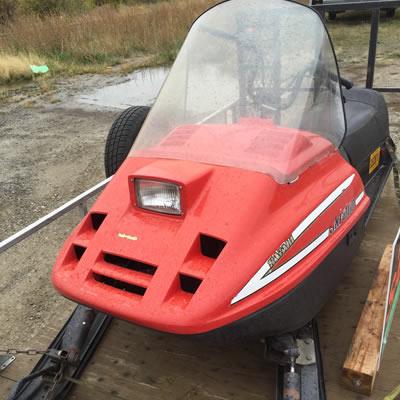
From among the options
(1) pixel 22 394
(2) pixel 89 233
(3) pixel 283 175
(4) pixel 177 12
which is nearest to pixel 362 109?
(3) pixel 283 175

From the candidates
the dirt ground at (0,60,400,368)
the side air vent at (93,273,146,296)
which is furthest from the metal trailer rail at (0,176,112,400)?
the side air vent at (93,273,146,296)

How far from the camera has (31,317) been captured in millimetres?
2590

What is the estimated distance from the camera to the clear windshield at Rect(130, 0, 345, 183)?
1.73 metres

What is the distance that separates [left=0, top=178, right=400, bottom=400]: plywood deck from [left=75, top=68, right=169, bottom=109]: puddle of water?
5211 millimetres

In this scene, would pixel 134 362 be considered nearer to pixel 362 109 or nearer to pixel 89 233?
pixel 89 233

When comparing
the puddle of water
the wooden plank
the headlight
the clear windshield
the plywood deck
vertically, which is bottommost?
the puddle of water

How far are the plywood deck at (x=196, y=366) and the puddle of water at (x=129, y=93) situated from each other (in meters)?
5.21

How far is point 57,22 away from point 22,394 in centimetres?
1173

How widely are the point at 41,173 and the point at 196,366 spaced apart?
3.34 meters

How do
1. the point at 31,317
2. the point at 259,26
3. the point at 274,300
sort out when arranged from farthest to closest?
the point at 31,317 → the point at 259,26 → the point at 274,300

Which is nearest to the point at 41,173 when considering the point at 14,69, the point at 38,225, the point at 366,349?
the point at 38,225

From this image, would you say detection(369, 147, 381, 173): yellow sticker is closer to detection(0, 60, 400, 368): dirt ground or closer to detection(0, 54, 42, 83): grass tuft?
detection(0, 60, 400, 368): dirt ground

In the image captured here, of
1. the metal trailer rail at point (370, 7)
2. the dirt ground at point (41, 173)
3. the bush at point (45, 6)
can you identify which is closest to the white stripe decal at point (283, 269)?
the dirt ground at point (41, 173)

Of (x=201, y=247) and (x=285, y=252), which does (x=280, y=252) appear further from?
(x=201, y=247)
